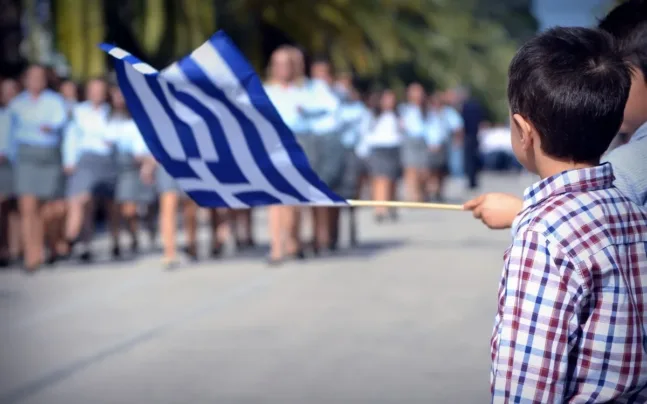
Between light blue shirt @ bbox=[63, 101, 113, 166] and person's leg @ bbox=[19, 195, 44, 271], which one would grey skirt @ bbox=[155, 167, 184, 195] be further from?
person's leg @ bbox=[19, 195, 44, 271]

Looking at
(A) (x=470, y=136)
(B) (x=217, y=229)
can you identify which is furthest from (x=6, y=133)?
(A) (x=470, y=136)

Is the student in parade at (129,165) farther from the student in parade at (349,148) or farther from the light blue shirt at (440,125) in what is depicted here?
the light blue shirt at (440,125)

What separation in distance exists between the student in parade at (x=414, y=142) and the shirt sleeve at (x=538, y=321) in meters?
19.8

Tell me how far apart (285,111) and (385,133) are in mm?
6690

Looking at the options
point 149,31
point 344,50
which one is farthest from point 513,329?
point 344,50

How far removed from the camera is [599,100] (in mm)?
2611

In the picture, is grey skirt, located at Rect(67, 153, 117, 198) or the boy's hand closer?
the boy's hand

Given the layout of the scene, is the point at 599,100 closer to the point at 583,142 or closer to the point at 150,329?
the point at 583,142

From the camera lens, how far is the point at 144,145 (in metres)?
13.2

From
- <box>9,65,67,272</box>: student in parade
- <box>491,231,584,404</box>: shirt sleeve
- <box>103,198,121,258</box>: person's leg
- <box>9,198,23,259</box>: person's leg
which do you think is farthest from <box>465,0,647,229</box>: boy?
<box>103,198,121,258</box>: person's leg

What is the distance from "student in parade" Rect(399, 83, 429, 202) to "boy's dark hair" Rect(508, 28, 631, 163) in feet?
64.3

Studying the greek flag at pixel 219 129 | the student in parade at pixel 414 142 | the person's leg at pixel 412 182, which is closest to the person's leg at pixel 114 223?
the student in parade at pixel 414 142

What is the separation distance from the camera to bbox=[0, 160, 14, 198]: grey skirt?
43.5ft

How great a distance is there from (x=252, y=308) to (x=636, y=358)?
23.8 feet
